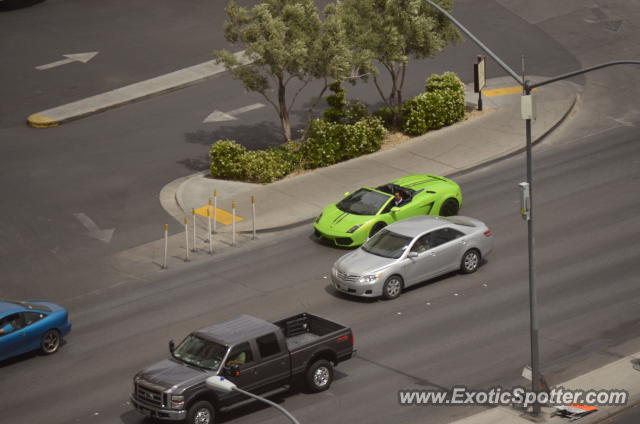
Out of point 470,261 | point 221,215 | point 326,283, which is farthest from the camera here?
point 221,215

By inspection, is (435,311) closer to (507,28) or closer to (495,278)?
(495,278)

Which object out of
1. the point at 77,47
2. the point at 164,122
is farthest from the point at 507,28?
the point at 77,47

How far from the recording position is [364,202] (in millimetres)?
28906

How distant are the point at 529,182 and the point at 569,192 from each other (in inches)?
491

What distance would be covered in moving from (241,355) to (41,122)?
2363 cm

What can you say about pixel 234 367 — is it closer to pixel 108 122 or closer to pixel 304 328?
pixel 304 328

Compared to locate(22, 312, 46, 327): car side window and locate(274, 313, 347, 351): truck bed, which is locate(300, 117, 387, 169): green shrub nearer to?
locate(22, 312, 46, 327): car side window

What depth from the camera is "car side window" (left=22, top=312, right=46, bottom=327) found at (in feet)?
76.9

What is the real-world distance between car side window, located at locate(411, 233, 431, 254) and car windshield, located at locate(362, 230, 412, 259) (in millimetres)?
209

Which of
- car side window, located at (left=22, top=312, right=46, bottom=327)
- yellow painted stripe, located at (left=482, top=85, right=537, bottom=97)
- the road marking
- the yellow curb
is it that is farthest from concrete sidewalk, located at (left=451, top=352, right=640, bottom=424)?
the yellow curb

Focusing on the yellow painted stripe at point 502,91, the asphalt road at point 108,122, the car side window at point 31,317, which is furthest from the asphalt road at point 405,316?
the yellow painted stripe at point 502,91

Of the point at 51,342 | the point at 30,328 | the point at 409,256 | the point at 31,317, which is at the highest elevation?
the point at 409,256

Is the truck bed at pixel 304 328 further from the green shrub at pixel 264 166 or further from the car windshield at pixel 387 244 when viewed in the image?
the green shrub at pixel 264 166

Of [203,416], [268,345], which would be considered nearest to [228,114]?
[268,345]
